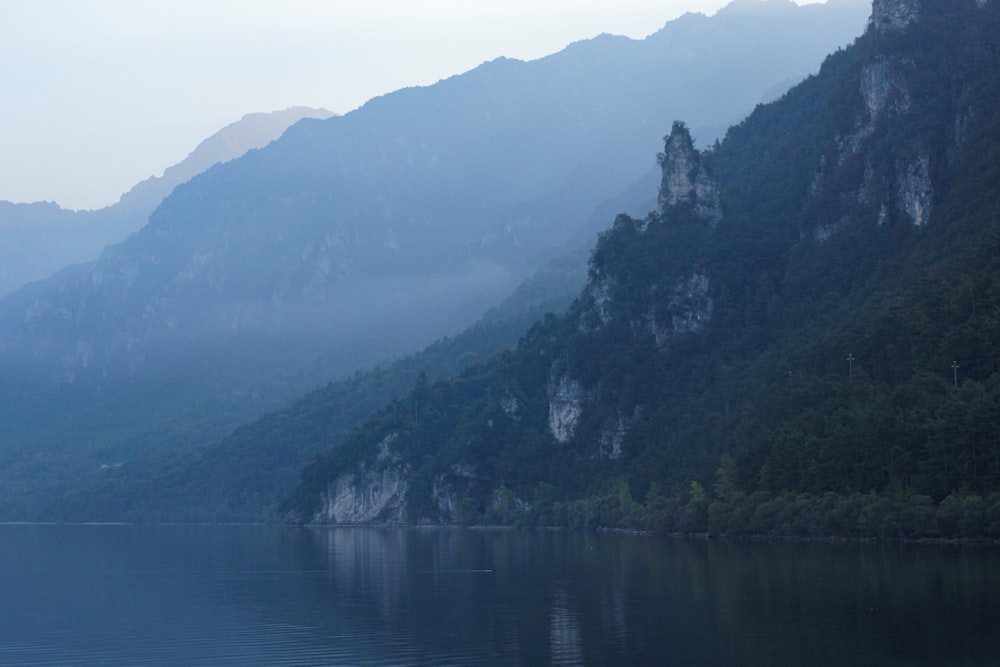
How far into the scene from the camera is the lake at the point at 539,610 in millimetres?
68062

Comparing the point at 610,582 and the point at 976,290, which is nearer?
the point at 610,582

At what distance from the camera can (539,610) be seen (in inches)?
3418

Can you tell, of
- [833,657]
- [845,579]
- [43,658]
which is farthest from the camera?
[845,579]

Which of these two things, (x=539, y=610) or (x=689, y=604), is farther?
(x=539, y=610)

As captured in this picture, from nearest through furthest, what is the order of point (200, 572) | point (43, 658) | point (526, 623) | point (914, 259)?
point (43, 658)
point (526, 623)
point (200, 572)
point (914, 259)

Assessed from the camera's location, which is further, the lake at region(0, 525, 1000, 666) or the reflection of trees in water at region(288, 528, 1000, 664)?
the lake at region(0, 525, 1000, 666)

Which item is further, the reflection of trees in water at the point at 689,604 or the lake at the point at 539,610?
the lake at the point at 539,610

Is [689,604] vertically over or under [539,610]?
over

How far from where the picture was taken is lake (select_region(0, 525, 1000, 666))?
68.1 m

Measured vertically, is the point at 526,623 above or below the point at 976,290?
Result: below

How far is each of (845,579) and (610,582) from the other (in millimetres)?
17350

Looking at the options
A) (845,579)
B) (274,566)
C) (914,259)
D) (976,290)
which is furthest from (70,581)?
(914,259)

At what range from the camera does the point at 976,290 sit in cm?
15212

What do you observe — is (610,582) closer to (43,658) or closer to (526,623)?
(526,623)
